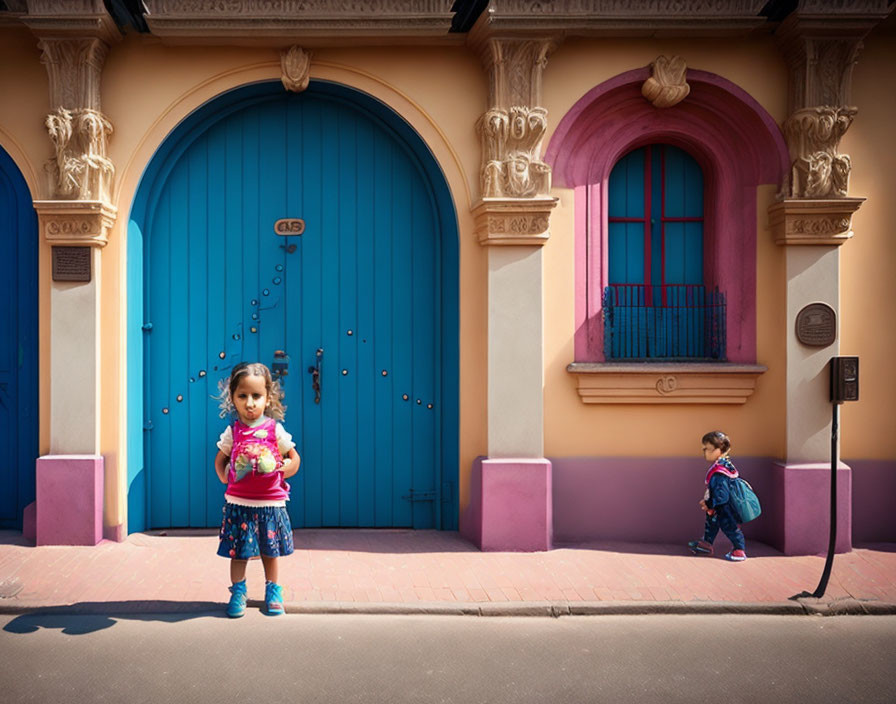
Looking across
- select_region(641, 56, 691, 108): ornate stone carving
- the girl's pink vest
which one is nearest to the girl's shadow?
the girl's pink vest

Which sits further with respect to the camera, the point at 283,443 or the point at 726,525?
the point at 726,525

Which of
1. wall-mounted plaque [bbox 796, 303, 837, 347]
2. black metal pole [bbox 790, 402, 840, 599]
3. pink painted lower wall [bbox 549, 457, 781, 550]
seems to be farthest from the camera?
pink painted lower wall [bbox 549, 457, 781, 550]

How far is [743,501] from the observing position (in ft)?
18.3

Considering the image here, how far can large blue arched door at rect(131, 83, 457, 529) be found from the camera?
6.32 meters

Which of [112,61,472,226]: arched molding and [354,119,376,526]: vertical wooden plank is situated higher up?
[112,61,472,226]: arched molding

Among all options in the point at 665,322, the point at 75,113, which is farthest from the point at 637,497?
the point at 75,113

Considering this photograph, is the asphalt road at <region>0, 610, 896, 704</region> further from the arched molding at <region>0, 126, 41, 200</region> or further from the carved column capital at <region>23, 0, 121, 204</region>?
the arched molding at <region>0, 126, 41, 200</region>

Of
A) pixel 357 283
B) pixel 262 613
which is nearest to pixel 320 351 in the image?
pixel 357 283

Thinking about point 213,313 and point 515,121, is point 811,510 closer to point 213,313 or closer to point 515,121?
point 515,121

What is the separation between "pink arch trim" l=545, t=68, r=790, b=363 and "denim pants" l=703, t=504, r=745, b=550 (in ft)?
4.44

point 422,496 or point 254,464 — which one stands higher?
point 254,464

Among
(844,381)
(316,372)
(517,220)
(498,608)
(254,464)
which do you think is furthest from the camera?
(316,372)

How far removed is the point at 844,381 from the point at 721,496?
1.25 metres

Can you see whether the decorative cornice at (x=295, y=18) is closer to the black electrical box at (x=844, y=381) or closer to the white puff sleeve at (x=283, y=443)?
the white puff sleeve at (x=283, y=443)
